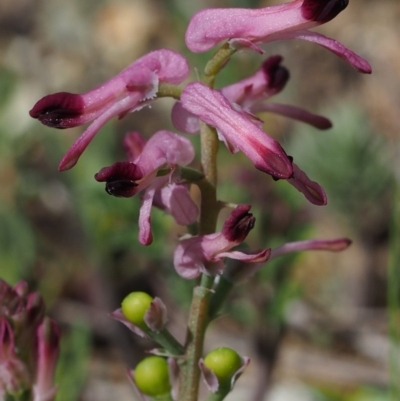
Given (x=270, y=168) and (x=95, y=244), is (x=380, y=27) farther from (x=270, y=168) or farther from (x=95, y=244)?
(x=270, y=168)

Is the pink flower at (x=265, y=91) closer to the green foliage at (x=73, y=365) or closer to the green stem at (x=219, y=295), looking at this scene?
the green stem at (x=219, y=295)

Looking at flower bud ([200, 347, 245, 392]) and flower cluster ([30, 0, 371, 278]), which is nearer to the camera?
flower cluster ([30, 0, 371, 278])

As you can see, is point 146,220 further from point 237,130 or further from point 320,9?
point 320,9

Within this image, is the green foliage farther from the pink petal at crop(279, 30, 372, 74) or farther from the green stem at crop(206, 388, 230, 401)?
the pink petal at crop(279, 30, 372, 74)

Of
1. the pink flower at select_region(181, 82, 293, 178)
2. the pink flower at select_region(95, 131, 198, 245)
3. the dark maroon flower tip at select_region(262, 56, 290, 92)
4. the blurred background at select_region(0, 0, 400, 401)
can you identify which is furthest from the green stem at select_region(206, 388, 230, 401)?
the blurred background at select_region(0, 0, 400, 401)

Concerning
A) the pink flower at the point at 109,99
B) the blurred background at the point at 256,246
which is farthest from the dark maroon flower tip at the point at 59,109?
the blurred background at the point at 256,246

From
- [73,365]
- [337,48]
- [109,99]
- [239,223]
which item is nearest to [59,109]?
[109,99]
